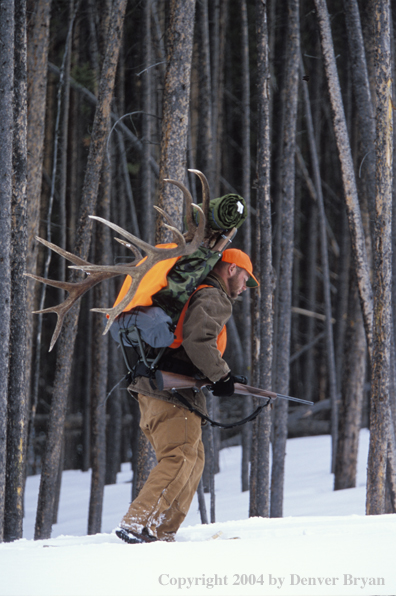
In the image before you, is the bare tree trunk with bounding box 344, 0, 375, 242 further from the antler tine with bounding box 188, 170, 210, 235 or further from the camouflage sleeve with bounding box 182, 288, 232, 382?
the camouflage sleeve with bounding box 182, 288, 232, 382

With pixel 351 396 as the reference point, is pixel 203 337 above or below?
above

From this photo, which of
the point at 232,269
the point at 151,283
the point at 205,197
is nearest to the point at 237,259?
the point at 232,269

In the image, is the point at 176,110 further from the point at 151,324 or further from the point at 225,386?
the point at 225,386

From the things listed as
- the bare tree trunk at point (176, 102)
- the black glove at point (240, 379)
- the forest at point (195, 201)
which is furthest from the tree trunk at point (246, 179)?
the black glove at point (240, 379)

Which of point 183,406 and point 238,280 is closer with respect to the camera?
point 183,406

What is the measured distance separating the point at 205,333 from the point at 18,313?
2.11m

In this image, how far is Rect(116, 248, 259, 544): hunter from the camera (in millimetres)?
2959

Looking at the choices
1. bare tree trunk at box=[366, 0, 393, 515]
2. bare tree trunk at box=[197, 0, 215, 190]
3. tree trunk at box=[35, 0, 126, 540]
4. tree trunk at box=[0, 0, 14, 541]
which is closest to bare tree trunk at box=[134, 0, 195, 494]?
tree trunk at box=[35, 0, 126, 540]

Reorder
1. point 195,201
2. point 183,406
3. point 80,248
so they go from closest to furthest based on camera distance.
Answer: point 183,406
point 80,248
point 195,201

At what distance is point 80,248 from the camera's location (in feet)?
18.5

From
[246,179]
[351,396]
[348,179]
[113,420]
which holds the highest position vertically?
[246,179]

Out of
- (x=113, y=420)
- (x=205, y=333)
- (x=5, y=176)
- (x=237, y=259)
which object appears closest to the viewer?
(x=205, y=333)

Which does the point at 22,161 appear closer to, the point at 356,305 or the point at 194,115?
the point at 356,305

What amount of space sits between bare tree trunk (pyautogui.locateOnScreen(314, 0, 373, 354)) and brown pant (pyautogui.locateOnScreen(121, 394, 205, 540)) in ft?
8.48
